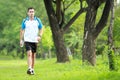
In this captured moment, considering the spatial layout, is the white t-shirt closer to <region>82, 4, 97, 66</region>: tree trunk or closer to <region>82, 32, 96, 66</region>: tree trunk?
<region>82, 4, 97, 66</region>: tree trunk

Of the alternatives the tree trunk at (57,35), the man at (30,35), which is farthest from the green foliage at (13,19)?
the man at (30,35)

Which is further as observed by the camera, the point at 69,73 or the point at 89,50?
the point at 89,50

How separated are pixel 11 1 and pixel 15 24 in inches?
162

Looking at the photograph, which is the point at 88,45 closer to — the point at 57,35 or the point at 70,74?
the point at 57,35

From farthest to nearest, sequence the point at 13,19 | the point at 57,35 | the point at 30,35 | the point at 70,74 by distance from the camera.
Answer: the point at 13,19, the point at 57,35, the point at 30,35, the point at 70,74

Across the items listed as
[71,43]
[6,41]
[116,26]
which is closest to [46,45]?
Result: [71,43]

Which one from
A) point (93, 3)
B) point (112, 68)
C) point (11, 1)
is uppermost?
point (11, 1)

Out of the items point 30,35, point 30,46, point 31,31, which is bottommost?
point 30,46

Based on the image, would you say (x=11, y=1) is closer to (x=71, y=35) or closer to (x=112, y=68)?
(x=71, y=35)

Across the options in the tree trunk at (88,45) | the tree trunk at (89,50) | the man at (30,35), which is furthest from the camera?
the tree trunk at (89,50)

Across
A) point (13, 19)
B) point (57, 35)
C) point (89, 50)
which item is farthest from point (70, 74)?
point (13, 19)

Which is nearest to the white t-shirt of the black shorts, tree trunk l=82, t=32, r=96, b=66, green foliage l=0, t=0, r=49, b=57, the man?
the man

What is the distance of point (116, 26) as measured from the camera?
47.3 metres

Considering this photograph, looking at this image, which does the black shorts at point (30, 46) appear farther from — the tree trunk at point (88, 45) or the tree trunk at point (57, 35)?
the tree trunk at point (57, 35)
